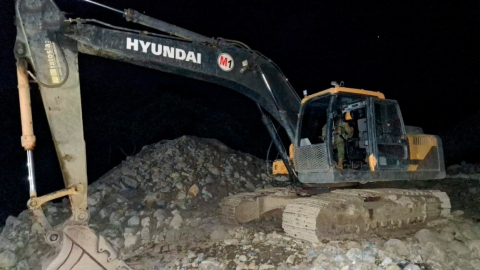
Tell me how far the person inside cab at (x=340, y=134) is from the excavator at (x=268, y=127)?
29mm

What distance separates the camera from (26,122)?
3361mm

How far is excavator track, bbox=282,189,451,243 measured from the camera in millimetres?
4925

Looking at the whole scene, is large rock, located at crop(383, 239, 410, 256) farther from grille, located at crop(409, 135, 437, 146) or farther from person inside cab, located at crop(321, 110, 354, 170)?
grille, located at crop(409, 135, 437, 146)

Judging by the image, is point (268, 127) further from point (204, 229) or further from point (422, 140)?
point (422, 140)

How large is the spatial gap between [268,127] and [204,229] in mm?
1826

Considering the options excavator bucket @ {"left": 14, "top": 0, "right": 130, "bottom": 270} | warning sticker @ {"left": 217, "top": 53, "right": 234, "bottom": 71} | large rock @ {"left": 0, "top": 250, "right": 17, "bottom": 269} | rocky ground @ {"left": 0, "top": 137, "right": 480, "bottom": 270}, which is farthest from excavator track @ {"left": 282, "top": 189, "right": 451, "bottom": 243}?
large rock @ {"left": 0, "top": 250, "right": 17, "bottom": 269}

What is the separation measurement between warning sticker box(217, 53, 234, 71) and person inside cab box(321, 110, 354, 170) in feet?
5.40

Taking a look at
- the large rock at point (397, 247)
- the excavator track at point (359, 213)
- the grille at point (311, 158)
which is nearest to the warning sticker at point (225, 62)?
the grille at point (311, 158)

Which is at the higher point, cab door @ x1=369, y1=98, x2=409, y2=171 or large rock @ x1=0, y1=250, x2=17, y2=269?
cab door @ x1=369, y1=98, x2=409, y2=171

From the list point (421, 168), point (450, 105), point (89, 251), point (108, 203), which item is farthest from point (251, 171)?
point (450, 105)

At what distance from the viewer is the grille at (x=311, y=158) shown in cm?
519

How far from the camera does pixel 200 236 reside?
5.86 metres

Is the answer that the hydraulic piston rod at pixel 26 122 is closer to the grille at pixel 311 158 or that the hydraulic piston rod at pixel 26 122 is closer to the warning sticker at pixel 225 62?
the warning sticker at pixel 225 62

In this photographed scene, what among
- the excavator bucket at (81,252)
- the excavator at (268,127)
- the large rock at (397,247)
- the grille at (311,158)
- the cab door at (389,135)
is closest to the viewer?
the excavator bucket at (81,252)
